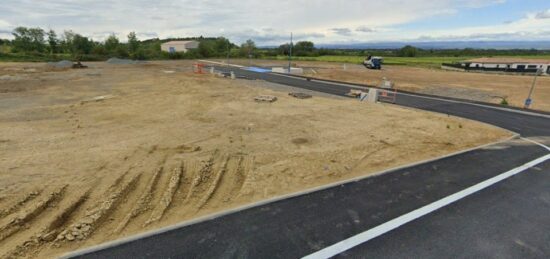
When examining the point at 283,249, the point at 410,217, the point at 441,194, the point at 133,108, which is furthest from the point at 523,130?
the point at 133,108

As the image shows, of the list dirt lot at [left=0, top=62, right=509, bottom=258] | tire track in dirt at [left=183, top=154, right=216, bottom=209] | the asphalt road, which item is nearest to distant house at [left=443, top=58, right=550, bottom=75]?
dirt lot at [left=0, top=62, right=509, bottom=258]

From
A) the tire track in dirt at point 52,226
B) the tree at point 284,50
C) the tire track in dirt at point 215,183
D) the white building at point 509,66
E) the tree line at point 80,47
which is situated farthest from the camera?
the tree at point 284,50

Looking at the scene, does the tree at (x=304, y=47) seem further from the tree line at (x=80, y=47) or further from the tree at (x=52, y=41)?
the tree at (x=52, y=41)

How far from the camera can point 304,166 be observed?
7836 mm

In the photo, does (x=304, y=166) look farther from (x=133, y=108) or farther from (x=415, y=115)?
(x=133, y=108)

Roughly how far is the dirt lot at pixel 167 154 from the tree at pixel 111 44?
214ft

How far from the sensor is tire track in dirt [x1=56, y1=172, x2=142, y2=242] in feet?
15.3

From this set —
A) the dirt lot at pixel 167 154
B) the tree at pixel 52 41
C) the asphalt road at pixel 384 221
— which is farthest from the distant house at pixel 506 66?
the tree at pixel 52 41

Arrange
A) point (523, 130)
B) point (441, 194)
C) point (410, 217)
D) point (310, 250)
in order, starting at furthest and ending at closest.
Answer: point (523, 130), point (441, 194), point (410, 217), point (310, 250)

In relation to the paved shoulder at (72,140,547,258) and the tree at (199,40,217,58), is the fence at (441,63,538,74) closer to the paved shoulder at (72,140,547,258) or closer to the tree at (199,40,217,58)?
the paved shoulder at (72,140,547,258)

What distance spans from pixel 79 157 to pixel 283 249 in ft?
23.1

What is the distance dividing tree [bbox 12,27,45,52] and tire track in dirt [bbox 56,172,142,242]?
93509 millimetres

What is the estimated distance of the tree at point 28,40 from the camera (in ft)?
238

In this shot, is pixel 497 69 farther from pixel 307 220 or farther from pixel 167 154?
pixel 167 154
